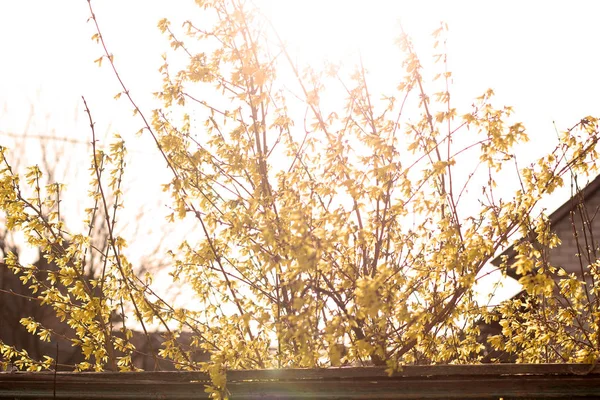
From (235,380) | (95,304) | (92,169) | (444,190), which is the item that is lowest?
(235,380)

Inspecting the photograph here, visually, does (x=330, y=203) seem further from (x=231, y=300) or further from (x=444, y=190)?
(x=231, y=300)

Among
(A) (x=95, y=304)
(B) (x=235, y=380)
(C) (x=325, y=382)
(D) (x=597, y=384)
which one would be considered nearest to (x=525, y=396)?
(D) (x=597, y=384)

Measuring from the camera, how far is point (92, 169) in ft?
22.0

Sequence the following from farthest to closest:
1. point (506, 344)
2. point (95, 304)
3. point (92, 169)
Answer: point (506, 344), point (92, 169), point (95, 304)

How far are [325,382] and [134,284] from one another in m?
3.10

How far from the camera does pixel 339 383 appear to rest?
4.77 metres

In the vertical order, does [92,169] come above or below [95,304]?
above

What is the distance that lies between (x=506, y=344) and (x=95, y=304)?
13.6 feet

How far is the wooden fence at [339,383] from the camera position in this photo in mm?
4543

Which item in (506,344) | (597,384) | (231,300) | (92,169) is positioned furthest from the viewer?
(231,300)

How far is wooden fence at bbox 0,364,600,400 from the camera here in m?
4.54

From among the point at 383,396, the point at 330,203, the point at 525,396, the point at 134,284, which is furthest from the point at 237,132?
the point at 525,396

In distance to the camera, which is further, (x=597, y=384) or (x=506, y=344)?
(x=506, y=344)

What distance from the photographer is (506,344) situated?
7172mm
